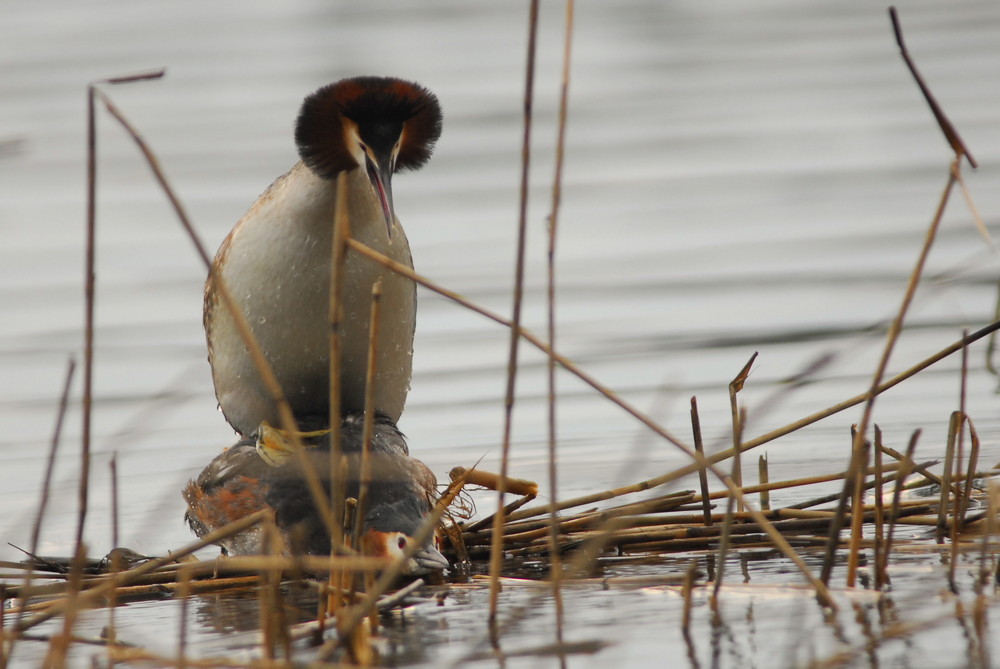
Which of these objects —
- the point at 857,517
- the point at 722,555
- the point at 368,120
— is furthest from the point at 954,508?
the point at 368,120

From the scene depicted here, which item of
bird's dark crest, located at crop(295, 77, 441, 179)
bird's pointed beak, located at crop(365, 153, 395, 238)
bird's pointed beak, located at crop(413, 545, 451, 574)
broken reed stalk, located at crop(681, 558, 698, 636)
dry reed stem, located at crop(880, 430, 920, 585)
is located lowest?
broken reed stalk, located at crop(681, 558, 698, 636)

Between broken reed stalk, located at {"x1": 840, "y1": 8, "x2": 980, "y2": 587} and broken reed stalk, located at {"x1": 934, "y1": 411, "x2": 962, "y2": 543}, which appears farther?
broken reed stalk, located at {"x1": 934, "y1": 411, "x2": 962, "y2": 543}

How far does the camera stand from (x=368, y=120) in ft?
19.2

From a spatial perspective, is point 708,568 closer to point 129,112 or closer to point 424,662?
point 424,662

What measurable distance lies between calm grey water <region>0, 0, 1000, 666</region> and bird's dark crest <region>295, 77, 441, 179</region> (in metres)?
1.10

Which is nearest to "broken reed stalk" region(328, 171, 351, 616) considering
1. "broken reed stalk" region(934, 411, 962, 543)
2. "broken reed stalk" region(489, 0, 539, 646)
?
"broken reed stalk" region(489, 0, 539, 646)

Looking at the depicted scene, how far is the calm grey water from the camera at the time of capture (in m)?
8.12

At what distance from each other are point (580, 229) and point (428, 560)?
859cm

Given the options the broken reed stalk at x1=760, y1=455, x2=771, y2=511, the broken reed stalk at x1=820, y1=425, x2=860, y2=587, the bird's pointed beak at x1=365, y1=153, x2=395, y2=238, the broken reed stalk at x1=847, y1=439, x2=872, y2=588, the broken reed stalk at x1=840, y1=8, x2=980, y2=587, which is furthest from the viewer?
the broken reed stalk at x1=760, y1=455, x2=771, y2=511

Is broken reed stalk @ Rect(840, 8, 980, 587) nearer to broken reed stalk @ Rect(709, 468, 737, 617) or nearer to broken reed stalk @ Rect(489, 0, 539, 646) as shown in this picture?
broken reed stalk @ Rect(709, 468, 737, 617)

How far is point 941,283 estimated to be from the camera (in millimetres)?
4672

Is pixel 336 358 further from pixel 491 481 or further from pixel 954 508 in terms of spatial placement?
pixel 954 508

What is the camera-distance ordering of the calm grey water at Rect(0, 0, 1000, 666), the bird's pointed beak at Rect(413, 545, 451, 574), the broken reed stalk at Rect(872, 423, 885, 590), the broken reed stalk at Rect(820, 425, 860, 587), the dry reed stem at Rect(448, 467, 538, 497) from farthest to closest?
the calm grey water at Rect(0, 0, 1000, 666)
the dry reed stem at Rect(448, 467, 538, 497)
the bird's pointed beak at Rect(413, 545, 451, 574)
the broken reed stalk at Rect(872, 423, 885, 590)
the broken reed stalk at Rect(820, 425, 860, 587)

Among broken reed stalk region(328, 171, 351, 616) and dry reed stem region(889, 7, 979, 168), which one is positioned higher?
dry reed stem region(889, 7, 979, 168)
